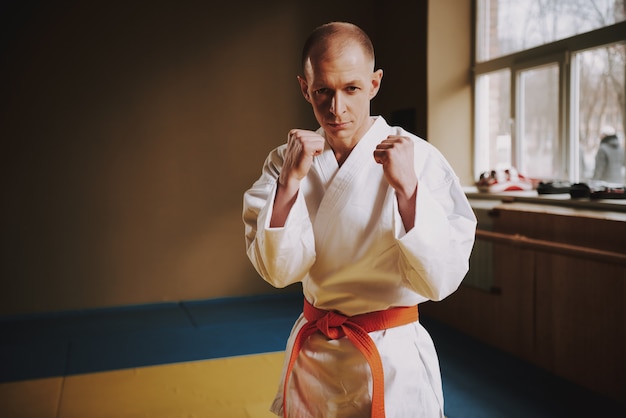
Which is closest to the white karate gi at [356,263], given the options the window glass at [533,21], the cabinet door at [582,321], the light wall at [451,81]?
the cabinet door at [582,321]

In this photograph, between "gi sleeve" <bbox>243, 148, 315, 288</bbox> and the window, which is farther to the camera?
the window

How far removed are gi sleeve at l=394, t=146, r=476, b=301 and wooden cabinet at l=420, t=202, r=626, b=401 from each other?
186cm

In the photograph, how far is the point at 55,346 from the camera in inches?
160

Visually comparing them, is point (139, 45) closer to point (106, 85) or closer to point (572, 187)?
point (106, 85)

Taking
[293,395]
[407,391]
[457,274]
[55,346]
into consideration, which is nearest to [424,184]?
[457,274]

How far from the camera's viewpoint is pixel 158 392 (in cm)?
317

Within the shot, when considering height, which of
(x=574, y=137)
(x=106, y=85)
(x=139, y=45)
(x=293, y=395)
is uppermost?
(x=139, y=45)

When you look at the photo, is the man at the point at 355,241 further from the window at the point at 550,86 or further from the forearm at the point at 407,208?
the window at the point at 550,86

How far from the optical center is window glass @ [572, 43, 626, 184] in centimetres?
343

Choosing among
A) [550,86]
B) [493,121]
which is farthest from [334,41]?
[493,121]

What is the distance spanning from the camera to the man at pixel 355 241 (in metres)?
1.16

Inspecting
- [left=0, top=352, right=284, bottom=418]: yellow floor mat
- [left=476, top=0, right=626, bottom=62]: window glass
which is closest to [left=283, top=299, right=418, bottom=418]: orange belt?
[left=0, top=352, right=284, bottom=418]: yellow floor mat

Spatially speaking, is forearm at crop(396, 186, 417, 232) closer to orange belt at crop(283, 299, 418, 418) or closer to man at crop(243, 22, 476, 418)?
man at crop(243, 22, 476, 418)

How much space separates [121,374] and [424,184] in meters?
2.77
